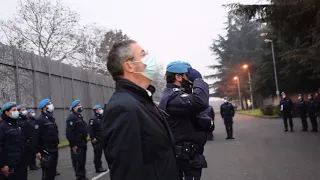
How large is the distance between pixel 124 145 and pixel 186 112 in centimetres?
164

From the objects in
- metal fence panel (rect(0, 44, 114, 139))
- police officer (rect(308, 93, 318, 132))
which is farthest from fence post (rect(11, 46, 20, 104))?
police officer (rect(308, 93, 318, 132))

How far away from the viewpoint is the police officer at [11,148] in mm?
6262

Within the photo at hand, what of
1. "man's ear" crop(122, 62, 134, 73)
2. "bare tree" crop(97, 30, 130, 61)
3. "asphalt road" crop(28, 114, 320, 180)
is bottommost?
"asphalt road" crop(28, 114, 320, 180)

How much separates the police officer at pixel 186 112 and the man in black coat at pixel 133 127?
1.18m

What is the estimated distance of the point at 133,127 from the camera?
213 centimetres

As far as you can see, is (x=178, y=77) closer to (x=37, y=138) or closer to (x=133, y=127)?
(x=133, y=127)

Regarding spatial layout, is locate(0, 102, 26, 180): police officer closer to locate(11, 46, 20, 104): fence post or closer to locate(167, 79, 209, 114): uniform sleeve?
locate(167, 79, 209, 114): uniform sleeve

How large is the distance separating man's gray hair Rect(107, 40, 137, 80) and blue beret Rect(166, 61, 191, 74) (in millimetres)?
1462

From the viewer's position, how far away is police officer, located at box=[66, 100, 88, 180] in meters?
8.91

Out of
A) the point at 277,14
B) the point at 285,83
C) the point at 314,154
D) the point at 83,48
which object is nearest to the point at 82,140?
the point at 314,154

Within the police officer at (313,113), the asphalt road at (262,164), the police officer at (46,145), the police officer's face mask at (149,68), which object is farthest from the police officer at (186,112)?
the police officer at (313,113)

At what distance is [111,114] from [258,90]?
136 feet

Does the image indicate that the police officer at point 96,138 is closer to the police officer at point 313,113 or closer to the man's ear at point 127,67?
the man's ear at point 127,67

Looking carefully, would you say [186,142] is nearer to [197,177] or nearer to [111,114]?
[197,177]
